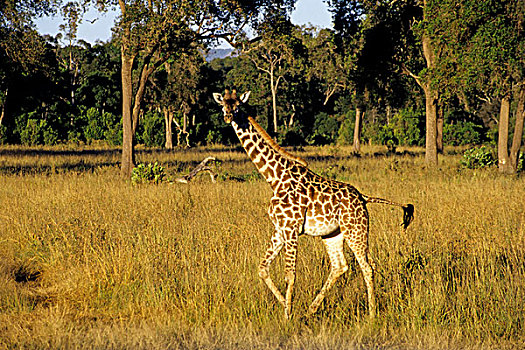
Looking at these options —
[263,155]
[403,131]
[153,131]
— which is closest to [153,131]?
[153,131]

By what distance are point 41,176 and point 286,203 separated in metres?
14.1

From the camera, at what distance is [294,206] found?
5.56 m

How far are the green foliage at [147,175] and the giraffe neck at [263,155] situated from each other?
11300 millimetres

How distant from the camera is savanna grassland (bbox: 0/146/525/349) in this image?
5.45 meters

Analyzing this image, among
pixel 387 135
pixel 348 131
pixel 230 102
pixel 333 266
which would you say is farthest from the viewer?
pixel 348 131

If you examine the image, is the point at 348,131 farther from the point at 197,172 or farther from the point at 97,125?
the point at 197,172

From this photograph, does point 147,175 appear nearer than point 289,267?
No

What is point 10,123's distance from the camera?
4422 cm

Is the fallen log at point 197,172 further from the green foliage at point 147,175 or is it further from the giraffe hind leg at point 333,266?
the giraffe hind leg at point 333,266

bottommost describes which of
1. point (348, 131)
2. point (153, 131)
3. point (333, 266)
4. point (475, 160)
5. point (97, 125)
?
point (333, 266)

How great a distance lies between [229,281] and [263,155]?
1.98 meters

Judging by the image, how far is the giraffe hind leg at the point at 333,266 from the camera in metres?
5.82

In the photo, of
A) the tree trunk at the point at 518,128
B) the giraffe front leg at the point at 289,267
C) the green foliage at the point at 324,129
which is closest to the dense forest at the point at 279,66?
the tree trunk at the point at 518,128

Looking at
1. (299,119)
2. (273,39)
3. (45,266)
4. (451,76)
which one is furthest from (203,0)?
(299,119)
